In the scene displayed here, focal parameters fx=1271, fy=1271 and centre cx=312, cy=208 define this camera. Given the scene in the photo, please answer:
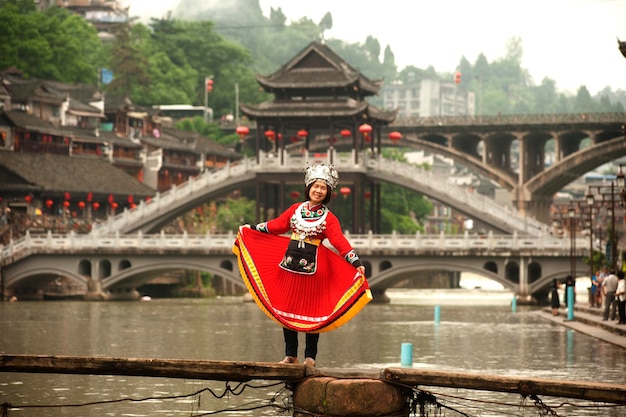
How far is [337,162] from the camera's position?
6612 centimetres

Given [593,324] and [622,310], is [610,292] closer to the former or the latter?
[622,310]

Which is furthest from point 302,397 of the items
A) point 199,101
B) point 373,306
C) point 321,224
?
point 199,101

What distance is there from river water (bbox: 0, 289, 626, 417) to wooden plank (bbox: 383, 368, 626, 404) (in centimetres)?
35

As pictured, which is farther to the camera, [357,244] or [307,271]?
[357,244]

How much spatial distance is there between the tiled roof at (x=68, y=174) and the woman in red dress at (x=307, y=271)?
177ft

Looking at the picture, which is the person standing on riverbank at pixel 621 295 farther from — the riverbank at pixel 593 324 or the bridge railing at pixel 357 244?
the bridge railing at pixel 357 244

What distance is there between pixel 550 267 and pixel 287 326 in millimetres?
45607

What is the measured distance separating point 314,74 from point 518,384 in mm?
57537

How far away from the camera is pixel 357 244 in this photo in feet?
193

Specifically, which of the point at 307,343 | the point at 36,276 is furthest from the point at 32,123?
the point at 307,343

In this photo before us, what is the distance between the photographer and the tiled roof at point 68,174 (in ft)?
220

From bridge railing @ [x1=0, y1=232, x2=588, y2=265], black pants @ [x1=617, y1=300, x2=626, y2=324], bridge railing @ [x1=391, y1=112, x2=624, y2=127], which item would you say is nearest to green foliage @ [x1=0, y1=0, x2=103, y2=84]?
bridge railing @ [x1=391, y1=112, x2=624, y2=127]

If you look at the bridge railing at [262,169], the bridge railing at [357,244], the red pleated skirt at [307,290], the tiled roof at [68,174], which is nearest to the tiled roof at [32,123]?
the tiled roof at [68,174]

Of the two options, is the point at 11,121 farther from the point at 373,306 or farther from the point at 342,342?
the point at 342,342
